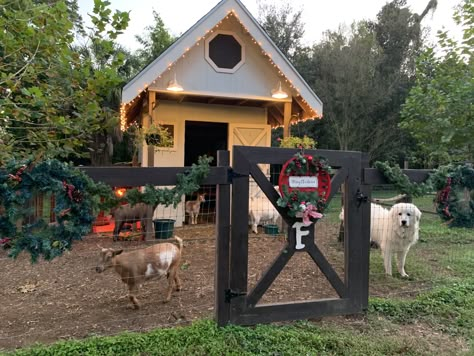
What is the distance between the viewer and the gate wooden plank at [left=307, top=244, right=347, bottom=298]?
12.5 feet

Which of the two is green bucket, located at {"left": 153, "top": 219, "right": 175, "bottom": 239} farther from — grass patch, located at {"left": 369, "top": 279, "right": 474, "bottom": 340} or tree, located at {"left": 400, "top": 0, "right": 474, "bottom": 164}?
tree, located at {"left": 400, "top": 0, "right": 474, "bottom": 164}

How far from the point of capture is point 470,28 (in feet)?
22.8

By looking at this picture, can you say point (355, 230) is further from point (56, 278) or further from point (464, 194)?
point (56, 278)

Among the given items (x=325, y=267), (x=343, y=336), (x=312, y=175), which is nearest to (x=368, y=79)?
(x=312, y=175)

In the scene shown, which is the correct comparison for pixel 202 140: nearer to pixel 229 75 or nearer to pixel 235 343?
pixel 229 75

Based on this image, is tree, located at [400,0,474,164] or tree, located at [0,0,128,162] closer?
tree, located at [0,0,128,162]

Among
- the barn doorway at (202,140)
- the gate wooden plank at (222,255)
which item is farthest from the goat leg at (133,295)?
the barn doorway at (202,140)

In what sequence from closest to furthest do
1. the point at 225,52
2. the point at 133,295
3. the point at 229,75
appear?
the point at 133,295 → the point at 229,75 → the point at 225,52

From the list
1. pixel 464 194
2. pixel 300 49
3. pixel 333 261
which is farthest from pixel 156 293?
pixel 300 49

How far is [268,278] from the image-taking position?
362 cm

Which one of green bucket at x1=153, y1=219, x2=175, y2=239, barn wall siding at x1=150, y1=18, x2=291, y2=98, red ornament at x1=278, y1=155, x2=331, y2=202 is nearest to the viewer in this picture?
red ornament at x1=278, y1=155, x2=331, y2=202

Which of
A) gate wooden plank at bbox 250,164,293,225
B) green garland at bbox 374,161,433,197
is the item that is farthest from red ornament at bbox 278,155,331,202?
green garland at bbox 374,161,433,197

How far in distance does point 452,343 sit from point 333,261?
263 centimetres

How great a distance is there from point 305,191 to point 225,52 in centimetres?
572
